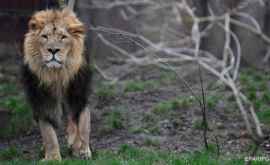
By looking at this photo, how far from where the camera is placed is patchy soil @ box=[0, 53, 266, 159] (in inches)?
292

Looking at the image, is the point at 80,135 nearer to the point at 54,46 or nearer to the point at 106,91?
the point at 54,46

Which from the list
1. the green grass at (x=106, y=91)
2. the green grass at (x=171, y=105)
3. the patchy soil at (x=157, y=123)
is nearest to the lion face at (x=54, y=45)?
the patchy soil at (x=157, y=123)

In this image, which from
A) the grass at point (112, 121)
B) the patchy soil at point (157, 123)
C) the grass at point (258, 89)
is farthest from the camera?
the grass at point (258, 89)

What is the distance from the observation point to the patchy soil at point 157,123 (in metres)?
7.42

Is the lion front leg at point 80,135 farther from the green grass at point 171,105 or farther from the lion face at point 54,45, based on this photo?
the green grass at point 171,105

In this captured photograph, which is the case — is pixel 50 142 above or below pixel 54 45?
below

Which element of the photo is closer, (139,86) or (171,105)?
(171,105)

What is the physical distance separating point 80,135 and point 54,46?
1.01 m

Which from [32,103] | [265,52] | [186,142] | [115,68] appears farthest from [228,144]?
[265,52]

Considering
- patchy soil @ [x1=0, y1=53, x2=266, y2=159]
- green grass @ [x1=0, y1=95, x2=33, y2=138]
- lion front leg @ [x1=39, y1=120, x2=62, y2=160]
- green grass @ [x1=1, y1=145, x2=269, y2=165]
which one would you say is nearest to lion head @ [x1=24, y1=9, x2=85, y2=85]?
lion front leg @ [x1=39, y1=120, x2=62, y2=160]

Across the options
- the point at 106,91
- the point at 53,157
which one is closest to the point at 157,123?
the point at 106,91

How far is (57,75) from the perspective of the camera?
649 centimetres

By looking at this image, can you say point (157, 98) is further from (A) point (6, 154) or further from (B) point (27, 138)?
(A) point (6, 154)

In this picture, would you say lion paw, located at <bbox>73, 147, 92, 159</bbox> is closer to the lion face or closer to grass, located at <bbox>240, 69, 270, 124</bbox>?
the lion face
